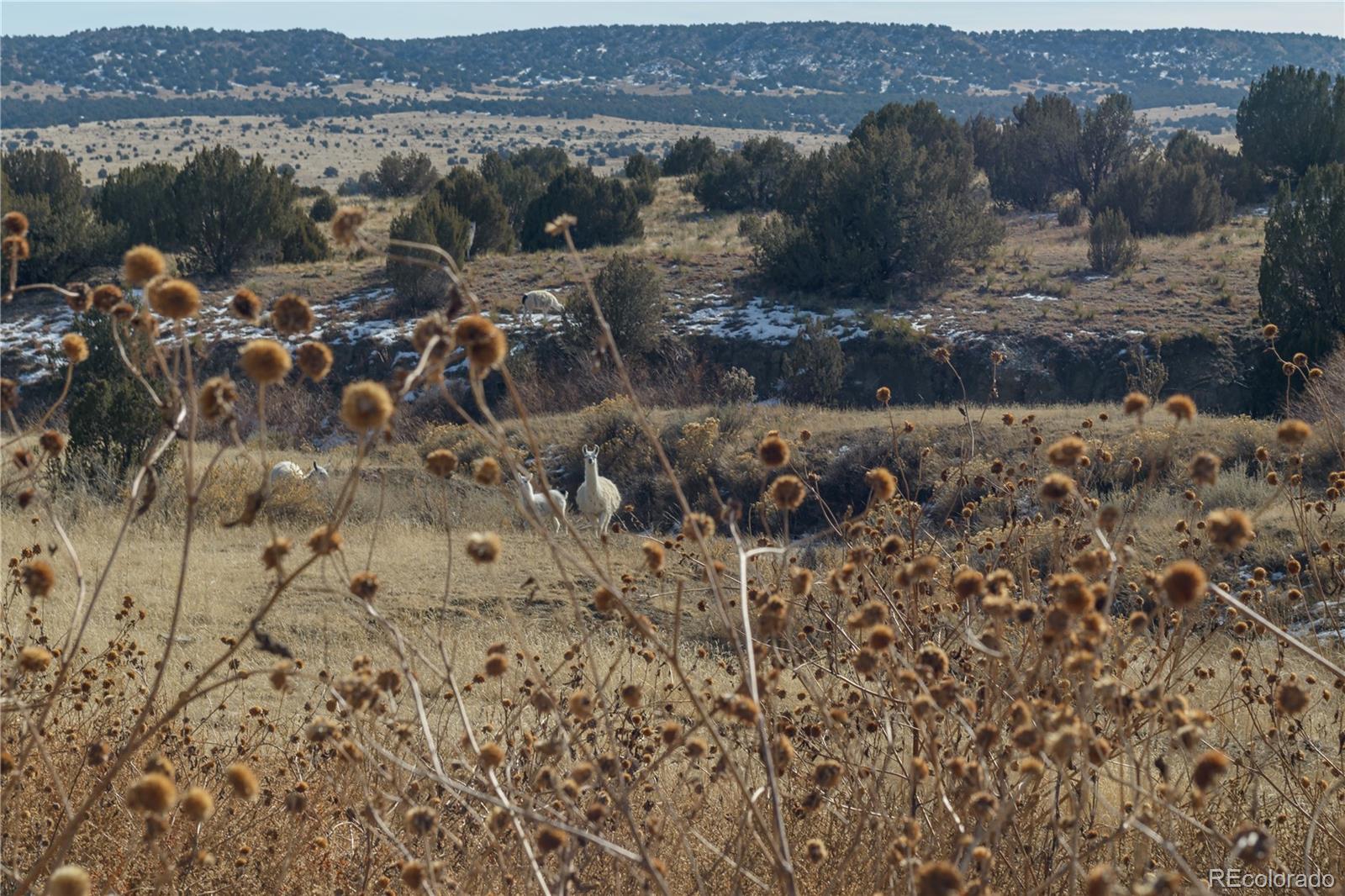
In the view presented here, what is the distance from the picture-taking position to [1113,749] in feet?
7.61

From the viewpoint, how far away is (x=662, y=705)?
3.12 metres

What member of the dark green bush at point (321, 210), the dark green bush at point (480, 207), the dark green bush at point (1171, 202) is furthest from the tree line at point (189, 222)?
the dark green bush at point (1171, 202)

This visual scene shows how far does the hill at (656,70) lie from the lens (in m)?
95.2

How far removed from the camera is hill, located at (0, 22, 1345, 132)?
95188mm

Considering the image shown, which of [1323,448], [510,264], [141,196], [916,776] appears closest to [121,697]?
[916,776]

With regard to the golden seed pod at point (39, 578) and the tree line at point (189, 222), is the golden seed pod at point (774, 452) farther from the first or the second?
the tree line at point (189, 222)

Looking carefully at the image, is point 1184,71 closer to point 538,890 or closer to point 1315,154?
point 1315,154

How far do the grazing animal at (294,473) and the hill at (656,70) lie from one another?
260 feet

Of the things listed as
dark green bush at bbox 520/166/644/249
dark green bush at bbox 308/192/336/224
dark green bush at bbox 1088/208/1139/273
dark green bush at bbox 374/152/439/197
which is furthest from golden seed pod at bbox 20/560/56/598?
dark green bush at bbox 374/152/439/197

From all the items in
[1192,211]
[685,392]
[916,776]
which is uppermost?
[916,776]

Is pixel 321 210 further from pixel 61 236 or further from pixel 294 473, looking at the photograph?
pixel 294 473

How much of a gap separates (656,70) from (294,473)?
124779 mm

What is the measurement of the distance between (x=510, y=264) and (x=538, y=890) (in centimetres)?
2143

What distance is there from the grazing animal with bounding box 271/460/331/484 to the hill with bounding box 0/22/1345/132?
260 ft
